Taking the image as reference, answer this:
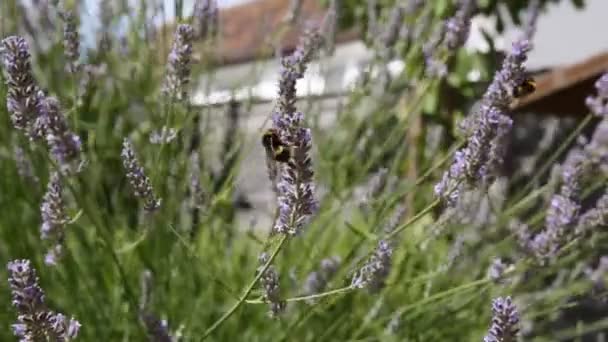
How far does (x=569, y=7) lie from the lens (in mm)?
7727

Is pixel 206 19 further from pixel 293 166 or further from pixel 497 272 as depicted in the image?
pixel 293 166

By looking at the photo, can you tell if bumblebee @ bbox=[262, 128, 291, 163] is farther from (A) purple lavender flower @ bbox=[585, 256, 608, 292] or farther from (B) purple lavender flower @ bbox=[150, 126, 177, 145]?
(A) purple lavender flower @ bbox=[585, 256, 608, 292]

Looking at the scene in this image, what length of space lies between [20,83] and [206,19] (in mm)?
933

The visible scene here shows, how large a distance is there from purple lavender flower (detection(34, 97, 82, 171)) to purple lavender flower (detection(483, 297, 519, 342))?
1.72ft

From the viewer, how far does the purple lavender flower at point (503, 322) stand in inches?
33.4

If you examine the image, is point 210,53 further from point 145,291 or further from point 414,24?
point 145,291

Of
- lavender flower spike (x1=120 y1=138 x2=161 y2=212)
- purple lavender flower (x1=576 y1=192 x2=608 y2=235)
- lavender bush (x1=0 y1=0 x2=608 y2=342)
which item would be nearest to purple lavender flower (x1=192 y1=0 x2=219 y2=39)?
lavender bush (x1=0 y1=0 x2=608 y2=342)

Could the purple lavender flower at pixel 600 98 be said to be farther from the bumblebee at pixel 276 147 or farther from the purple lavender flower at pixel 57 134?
the purple lavender flower at pixel 57 134

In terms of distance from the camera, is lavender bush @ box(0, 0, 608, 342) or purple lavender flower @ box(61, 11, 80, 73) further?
purple lavender flower @ box(61, 11, 80, 73)

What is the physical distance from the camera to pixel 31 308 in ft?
2.90

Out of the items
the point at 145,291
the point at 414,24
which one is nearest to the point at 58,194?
the point at 145,291

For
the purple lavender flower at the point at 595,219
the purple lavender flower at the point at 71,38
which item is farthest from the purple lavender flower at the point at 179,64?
the purple lavender flower at the point at 595,219

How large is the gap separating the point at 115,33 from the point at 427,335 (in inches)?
48.2

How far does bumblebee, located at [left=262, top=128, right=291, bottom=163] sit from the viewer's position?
1.05 m
